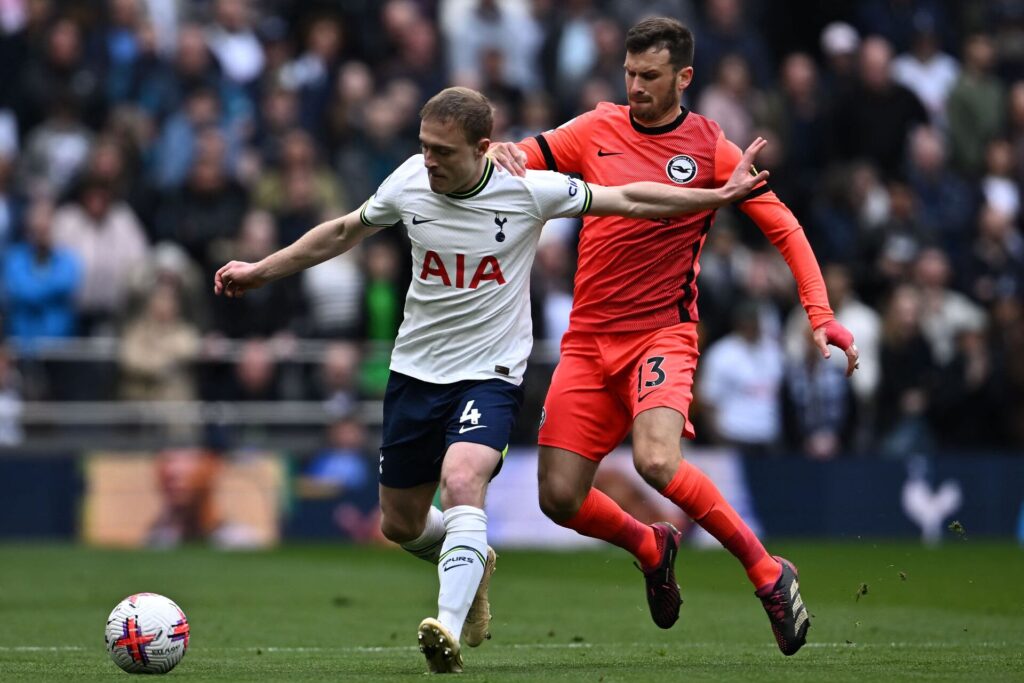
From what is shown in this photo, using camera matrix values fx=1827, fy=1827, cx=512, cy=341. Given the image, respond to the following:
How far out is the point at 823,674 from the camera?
7.77m

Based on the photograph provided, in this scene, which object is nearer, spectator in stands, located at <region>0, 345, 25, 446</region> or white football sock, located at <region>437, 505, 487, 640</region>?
white football sock, located at <region>437, 505, 487, 640</region>

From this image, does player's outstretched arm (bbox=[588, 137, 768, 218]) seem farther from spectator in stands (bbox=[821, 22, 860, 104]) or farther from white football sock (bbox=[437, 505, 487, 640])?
spectator in stands (bbox=[821, 22, 860, 104])

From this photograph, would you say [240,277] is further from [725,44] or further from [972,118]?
[972,118]

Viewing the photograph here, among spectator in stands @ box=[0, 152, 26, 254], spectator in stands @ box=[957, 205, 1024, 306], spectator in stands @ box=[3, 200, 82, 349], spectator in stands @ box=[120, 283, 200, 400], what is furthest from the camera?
spectator in stands @ box=[957, 205, 1024, 306]

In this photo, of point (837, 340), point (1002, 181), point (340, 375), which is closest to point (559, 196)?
point (837, 340)

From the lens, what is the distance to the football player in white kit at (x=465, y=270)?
8.21m

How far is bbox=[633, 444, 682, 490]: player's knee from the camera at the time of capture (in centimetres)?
875

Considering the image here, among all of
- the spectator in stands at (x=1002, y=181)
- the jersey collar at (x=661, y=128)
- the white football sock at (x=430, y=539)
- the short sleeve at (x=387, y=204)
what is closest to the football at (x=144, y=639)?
the white football sock at (x=430, y=539)

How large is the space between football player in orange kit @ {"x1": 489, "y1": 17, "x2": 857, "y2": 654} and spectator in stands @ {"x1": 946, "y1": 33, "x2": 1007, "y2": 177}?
12.1m

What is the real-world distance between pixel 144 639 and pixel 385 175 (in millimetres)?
10951

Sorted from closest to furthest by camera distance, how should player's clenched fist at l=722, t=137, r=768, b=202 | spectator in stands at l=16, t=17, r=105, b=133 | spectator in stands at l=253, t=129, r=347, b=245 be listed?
player's clenched fist at l=722, t=137, r=768, b=202 → spectator in stands at l=253, t=129, r=347, b=245 → spectator in stands at l=16, t=17, r=105, b=133

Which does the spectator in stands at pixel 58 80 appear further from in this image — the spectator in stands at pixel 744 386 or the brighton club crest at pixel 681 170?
the brighton club crest at pixel 681 170

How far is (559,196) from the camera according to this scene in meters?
8.38

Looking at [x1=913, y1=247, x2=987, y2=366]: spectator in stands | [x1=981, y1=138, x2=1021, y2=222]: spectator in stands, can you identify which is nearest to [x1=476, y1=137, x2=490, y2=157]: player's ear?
[x1=913, y1=247, x2=987, y2=366]: spectator in stands
